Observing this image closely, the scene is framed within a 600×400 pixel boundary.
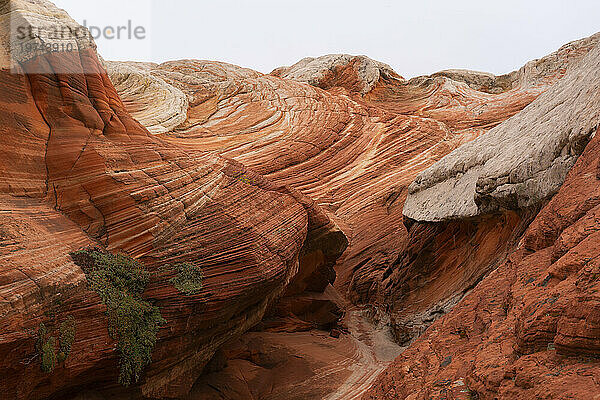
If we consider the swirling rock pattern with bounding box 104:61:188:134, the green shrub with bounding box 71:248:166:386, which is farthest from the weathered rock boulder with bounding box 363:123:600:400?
the swirling rock pattern with bounding box 104:61:188:134

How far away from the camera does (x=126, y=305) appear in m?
7.29

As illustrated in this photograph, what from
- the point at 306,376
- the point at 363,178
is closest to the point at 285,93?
the point at 363,178

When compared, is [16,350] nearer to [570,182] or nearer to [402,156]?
[570,182]

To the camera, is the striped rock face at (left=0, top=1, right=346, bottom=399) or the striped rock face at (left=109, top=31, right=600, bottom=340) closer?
the striped rock face at (left=0, top=1, right=346, bottom=399)

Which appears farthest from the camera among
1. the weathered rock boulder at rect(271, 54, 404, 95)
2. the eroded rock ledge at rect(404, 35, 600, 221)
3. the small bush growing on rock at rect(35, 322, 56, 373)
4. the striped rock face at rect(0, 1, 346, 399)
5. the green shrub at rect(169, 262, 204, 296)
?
the weathered rock boulder at rect(271, 54, 404, 95)

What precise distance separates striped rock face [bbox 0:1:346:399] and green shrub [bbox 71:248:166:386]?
16cm

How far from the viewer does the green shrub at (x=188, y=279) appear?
7992 mm

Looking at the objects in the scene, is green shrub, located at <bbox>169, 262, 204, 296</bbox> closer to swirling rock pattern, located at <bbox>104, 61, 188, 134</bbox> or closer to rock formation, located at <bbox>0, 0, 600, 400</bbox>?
rock formation, located at <bbox>0, 0, 600, 400</bbox>

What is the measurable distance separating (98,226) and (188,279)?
1.89m

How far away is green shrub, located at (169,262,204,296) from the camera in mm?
7992

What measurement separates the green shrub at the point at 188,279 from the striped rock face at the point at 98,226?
0.11 metres

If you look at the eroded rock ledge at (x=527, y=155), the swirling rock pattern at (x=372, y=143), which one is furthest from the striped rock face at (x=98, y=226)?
the swirling rock pattern at (x=372, y=143)

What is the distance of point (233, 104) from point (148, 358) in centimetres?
2014

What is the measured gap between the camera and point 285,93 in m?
26.8
